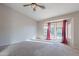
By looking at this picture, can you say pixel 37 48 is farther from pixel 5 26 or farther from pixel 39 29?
pixel 5 26

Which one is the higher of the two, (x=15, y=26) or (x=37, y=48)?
(x=15, y=26)

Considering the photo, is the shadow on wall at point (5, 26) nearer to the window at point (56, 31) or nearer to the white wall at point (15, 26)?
the white wall at point (15, 26)

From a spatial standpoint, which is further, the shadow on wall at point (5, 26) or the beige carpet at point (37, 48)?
the shadow on wall at point (5, 26)

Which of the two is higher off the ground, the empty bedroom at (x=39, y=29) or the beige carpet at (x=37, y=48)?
the empty bedroom at (x=39, y=29)

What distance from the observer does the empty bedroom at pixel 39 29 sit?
1470mm

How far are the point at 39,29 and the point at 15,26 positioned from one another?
400mm

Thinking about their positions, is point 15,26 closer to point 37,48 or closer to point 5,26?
point 5,26

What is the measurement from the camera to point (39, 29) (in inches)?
65.7

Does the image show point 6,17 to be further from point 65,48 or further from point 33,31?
point 65,48

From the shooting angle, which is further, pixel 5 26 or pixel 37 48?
pixel 5 26

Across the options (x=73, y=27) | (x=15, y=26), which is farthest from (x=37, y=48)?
(x=73, y=27)

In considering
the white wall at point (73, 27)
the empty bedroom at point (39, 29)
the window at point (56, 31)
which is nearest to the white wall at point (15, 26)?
the empty bedroom at point (39, 29)

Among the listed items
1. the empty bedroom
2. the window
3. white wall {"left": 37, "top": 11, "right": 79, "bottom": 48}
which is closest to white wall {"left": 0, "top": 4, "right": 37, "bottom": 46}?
the empty bedroom

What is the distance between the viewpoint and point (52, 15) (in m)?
1.64
